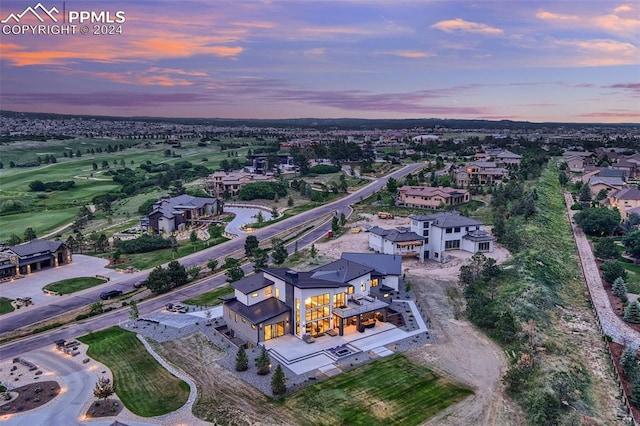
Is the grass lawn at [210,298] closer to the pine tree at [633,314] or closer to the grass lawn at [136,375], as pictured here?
the grass lawn at [136,375]

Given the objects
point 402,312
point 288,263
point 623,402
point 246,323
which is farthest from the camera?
point 288,263

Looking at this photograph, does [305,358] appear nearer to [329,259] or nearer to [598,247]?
[329,259]

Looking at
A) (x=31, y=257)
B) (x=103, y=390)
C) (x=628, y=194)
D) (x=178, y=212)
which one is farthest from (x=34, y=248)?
(x=628, y=194)

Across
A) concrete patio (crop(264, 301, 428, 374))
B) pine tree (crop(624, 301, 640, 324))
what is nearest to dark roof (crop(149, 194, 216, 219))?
concrete patio (crop(264, 301, 428, 374))

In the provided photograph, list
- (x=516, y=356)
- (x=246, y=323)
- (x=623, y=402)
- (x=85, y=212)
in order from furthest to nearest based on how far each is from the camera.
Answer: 1. (x=85, y=212)
2. (x=246, y=323)
3. (x=516, y=356)
4. (x=623, y=402)

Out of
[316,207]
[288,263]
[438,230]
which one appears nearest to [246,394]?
[288,263]

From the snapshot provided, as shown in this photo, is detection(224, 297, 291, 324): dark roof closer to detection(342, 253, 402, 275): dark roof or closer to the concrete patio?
the concrete patio
